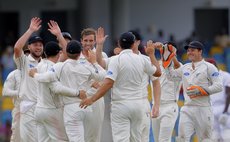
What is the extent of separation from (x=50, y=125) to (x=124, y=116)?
4.71ft

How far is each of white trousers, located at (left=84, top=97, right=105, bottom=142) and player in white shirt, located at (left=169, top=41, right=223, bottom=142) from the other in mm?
1767

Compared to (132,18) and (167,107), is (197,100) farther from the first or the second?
(132,18)

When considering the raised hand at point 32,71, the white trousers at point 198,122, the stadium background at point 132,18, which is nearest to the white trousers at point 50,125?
the raised hand at point 32,71

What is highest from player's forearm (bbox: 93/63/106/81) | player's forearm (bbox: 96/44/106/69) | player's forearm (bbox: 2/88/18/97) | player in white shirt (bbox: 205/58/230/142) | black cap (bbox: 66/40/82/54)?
black cap (bbox: 66/40/82/54)

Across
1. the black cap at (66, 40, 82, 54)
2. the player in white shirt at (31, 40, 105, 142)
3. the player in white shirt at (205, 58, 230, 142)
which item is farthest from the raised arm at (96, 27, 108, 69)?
the player in white shirt at (205, 58, 230, 142)

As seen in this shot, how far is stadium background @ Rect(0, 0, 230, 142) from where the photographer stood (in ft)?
125

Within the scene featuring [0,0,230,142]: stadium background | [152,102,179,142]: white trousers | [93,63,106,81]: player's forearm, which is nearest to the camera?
[93,63,106,81]: player's forearm

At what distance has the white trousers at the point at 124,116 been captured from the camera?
1527 centimetres

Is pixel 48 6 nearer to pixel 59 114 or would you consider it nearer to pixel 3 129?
pixel 3 129

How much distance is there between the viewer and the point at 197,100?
56.5 feet

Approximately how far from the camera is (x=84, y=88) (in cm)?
1550

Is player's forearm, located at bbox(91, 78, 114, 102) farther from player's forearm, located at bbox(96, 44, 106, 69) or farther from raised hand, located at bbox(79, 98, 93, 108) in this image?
player's forearm, located at bbox(96, 44, 106, 69)

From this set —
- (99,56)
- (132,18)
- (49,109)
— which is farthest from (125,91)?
(132,18)

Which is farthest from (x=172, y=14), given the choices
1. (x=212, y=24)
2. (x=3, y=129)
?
(x=3, y=129)
